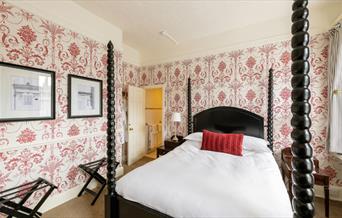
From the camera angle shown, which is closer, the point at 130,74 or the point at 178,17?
the point at 178,17

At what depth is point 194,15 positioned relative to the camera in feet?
9.07

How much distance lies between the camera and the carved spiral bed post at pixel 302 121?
0.84m

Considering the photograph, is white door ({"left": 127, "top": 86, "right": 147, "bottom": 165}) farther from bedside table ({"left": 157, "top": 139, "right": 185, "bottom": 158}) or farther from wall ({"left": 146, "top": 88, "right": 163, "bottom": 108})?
wall ({"left": 146, "top": 88, "right": 163, "bottom": 108})

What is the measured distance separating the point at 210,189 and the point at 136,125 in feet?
9.98

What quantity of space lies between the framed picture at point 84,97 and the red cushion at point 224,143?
6.18 ft

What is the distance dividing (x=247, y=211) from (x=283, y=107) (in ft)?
7.49

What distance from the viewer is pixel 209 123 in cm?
319

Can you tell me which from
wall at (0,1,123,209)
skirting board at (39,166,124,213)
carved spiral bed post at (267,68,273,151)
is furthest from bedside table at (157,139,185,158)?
carved spiral bed post at (267,68,273,151)

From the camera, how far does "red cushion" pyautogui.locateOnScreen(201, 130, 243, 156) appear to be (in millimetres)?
2367

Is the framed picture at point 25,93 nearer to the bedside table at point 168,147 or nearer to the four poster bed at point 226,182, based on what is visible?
the four poster bed at point 226,182

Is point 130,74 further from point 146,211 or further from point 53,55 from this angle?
point 146,211

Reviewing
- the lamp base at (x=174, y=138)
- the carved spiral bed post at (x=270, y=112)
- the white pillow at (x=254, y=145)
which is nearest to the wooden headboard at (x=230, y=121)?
the carved spiral bed post at (x=270, y=112)

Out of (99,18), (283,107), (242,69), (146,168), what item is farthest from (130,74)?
(283,107)

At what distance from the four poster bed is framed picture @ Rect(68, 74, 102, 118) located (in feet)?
3.89
